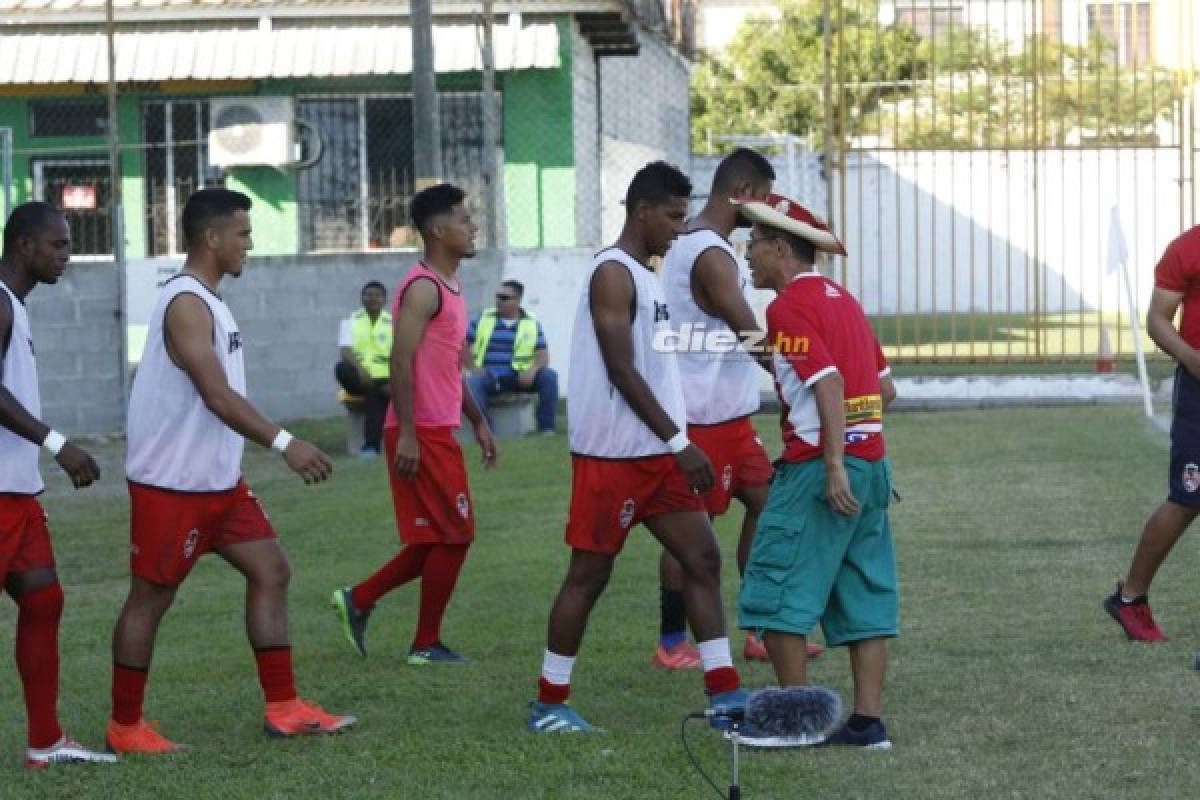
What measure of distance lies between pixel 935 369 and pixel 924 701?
62.6ft

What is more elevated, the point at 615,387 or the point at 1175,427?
the point at 615,387

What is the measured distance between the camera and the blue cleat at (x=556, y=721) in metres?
8.04

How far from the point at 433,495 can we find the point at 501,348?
1140 centimetres

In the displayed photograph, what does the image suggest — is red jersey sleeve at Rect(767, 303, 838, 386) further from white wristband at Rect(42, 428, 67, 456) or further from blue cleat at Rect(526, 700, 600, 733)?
white wristband at Rect(42, 428, 67, 456)

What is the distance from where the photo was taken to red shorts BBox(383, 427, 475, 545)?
32.1 feet

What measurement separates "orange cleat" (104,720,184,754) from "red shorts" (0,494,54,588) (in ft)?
2.20

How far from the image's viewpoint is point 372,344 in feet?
67.7

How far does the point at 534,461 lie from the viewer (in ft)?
61.9

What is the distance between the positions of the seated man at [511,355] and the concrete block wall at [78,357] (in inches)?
145

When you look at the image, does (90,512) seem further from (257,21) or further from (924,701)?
(257,21)

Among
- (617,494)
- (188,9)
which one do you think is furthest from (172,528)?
(188,9)

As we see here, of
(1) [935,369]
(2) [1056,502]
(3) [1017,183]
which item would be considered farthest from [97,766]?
(3) [1017,183]

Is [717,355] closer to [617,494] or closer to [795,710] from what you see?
[617,494]

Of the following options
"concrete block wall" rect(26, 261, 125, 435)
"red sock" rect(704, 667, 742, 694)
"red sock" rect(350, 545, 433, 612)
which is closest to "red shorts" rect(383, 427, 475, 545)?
"red sock" rect(350, 545, 433, 612)
